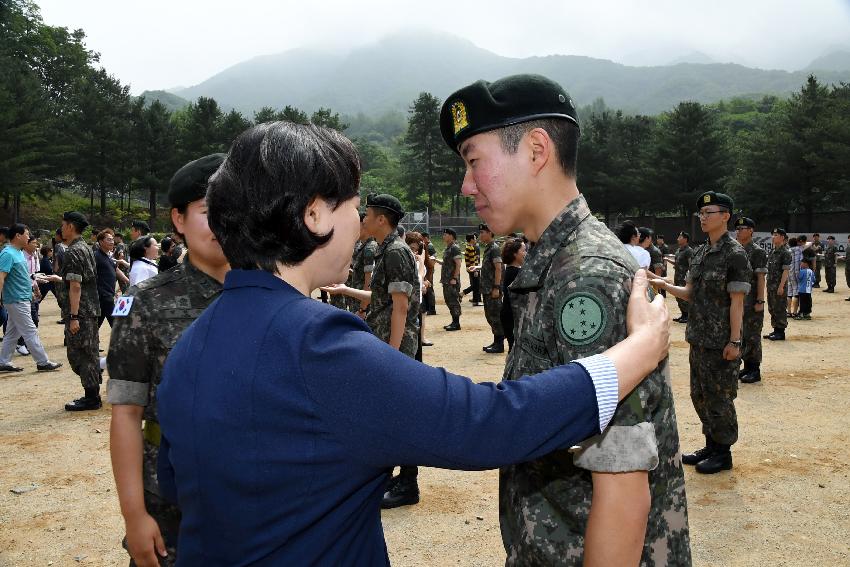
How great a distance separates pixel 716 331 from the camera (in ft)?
19.5

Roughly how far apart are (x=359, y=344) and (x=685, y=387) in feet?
28.2

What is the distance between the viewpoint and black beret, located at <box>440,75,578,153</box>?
5.63ft

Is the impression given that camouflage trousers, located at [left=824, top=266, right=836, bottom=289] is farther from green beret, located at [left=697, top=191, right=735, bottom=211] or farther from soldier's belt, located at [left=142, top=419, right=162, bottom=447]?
soldier's belt, located at [left=142, top=419, right=162, bottom=447]

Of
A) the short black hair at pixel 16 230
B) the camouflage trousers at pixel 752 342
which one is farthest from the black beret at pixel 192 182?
the short black hair at pixel 16 230

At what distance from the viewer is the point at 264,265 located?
1.25 m

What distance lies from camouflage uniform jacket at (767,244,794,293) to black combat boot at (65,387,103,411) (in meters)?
12.3

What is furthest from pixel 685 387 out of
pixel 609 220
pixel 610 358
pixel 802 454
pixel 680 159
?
pixel 609 220

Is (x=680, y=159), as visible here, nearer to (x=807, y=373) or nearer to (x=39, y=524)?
(x=807, y=373)

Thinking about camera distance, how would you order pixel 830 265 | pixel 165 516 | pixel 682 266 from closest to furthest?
pixel 165 516
pixel 682 266
pixel 830 265

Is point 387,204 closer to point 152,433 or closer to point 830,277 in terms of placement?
point 152,433

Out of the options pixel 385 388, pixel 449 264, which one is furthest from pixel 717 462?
pixel 449 264

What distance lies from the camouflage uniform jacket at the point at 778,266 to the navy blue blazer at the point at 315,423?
44.1 feet

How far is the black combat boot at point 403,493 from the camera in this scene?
5.27 m

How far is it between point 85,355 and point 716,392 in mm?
7637
